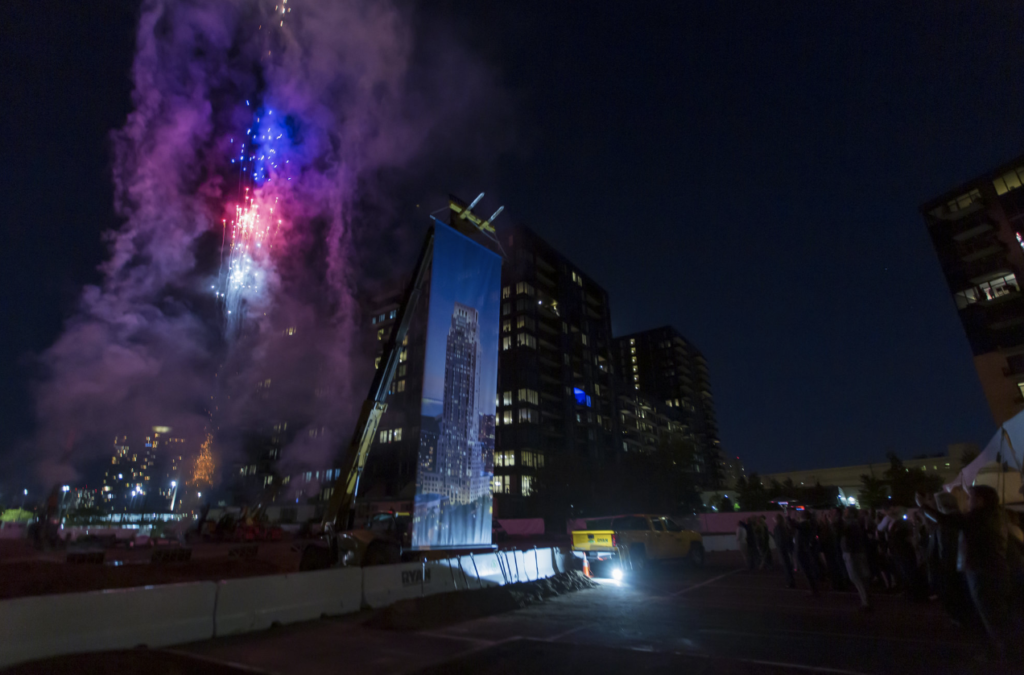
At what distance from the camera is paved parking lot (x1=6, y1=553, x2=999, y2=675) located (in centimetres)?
535

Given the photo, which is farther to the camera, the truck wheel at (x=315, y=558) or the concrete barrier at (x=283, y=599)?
the truck wheel at (x=315, y=558)

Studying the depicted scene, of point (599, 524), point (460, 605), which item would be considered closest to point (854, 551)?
point (460, 605)

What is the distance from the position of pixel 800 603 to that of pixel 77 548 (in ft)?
94.6

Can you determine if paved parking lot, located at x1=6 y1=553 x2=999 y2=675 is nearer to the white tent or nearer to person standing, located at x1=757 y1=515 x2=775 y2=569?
the white tent

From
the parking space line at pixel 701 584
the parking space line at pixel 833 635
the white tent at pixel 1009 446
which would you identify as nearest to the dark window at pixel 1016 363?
the white tent at pixel 1009 446

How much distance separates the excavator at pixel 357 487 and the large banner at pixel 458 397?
678 millimetres

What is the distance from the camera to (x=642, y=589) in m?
11.3

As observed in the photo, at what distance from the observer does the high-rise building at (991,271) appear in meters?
41.5

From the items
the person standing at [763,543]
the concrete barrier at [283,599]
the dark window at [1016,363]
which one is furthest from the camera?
the dark window at [1016,363]

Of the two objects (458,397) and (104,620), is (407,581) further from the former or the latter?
(458,397)

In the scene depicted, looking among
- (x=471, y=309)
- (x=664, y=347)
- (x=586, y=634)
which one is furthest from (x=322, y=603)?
(x=664, y=347)

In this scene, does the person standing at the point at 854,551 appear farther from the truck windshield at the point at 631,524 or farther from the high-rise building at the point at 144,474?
the high-rise building at the point at 144,474

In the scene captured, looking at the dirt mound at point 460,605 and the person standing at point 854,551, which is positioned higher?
the person standing at point 854,551

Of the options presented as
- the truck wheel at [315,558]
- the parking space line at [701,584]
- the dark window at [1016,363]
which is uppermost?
the dark window at [1016,363]
